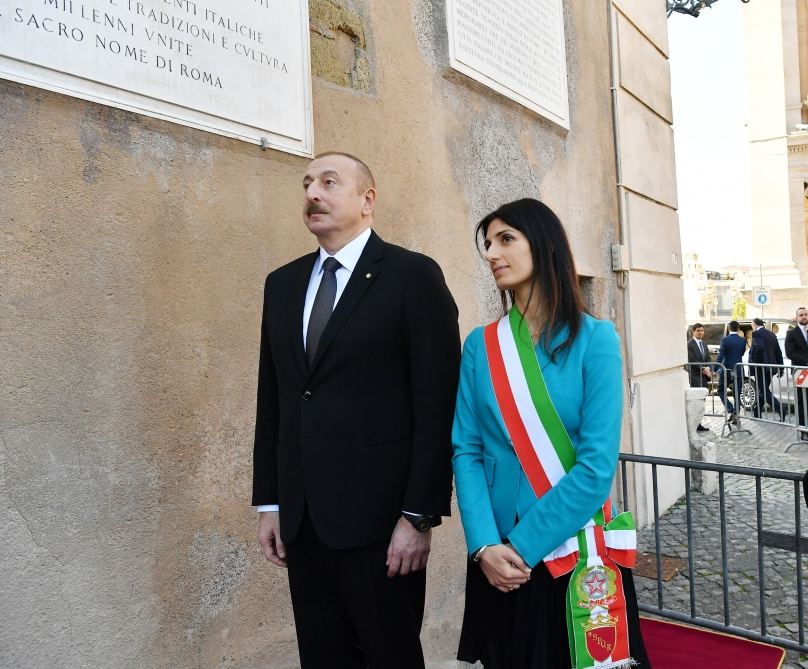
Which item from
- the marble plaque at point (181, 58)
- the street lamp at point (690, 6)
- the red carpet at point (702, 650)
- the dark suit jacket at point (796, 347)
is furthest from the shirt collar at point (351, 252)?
the dark suit jacket at point (796, 347)

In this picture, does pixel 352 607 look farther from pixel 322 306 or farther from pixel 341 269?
pixel 341 269

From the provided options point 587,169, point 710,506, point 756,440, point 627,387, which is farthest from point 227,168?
point 756,440

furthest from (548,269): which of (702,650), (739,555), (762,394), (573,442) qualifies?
(762,394)

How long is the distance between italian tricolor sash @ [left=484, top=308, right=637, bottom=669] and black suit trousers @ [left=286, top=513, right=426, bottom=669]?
0.46m

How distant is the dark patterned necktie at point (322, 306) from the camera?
2129mm

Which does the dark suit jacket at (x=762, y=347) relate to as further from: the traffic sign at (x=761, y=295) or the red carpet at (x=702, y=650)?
the traffic sign at (x=761, y=295)

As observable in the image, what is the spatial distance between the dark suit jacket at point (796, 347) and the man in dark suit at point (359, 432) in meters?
12.9

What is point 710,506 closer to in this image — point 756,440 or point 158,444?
point 756,440

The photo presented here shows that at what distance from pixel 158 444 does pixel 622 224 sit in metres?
5.34

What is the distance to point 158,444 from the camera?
277 centimetres

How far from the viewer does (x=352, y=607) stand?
205cm

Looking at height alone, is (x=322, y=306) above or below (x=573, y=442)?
above

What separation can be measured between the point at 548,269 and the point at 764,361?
42.2ft

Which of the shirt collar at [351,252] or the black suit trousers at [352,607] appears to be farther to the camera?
the shirt collar at [351,252]
